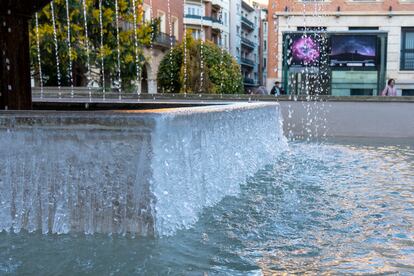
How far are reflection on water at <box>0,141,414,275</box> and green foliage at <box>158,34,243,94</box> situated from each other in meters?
9.93

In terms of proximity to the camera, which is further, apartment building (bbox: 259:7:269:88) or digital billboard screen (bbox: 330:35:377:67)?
apartment building (bbox: 259:7:269:88)

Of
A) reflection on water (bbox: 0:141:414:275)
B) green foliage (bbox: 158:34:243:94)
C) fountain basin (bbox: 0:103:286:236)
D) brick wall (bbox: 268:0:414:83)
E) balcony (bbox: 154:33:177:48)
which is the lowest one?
reflection on water (bbox: 0:141:414:275)

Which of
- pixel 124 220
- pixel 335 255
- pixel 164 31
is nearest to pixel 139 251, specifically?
pixel 124 220

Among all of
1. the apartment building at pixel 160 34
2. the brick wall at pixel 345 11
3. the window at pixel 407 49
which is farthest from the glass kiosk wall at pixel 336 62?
the apartment building at pixel 160 34

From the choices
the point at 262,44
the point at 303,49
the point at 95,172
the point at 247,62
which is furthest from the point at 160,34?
the point at 262,44

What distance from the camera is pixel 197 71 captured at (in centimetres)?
1426

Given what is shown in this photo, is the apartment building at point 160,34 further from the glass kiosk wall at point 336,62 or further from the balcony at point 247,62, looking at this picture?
the balcony at point 247,62

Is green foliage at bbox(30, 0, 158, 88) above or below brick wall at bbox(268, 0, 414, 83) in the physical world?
below

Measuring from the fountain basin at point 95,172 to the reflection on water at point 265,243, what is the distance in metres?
0.11

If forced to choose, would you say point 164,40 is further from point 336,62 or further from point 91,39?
point 91,39

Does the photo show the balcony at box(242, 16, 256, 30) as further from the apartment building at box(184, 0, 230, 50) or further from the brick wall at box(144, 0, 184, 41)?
the brick wall at box(144, 0, 184, 41)

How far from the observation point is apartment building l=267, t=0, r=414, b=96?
844 inches

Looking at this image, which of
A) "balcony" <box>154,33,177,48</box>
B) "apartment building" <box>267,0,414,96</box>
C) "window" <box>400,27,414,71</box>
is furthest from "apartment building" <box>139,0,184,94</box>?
"window" <box>400,27,414,71</box>

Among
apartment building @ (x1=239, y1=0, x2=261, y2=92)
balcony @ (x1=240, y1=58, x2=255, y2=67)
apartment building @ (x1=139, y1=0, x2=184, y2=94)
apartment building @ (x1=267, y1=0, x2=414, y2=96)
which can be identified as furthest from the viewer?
apartment building @ (x1=239, y1=0, x2=261, y2=92)
